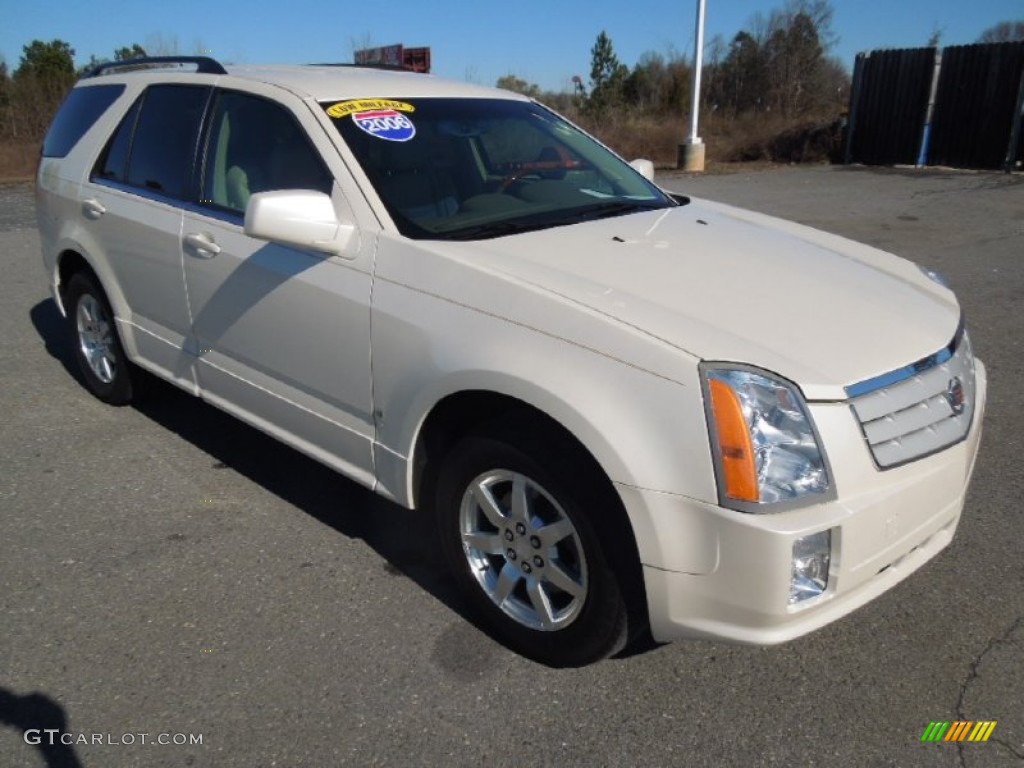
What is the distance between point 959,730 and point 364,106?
117 inches

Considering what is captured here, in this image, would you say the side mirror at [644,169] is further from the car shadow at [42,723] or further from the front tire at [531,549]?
the car shadow at [42,723]

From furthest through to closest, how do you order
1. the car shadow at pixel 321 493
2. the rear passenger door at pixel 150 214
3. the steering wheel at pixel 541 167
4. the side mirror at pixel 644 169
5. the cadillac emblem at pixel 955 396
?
the side mirror at pixel 644 169 < the rear passenger door at pixel 150 214 < the steering wheel at pixel 541 167 < the car shadow at pixel 321 493 < the cadillac emblem at pixel 955 396

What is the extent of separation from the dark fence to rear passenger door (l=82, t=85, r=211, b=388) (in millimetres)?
18914

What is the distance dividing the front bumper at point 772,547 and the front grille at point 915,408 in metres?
0.05

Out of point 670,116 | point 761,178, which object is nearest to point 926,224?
point 761,178

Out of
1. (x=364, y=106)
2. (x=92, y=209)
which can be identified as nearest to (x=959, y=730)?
(x=364, y=106)

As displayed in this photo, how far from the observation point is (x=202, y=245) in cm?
359

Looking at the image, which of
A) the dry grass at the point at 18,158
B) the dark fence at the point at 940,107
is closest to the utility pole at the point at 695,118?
the dark fence at the point at 940,107

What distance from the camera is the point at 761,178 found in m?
18.4

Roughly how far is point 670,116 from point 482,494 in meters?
29.8

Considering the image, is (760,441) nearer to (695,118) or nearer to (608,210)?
(608,210)

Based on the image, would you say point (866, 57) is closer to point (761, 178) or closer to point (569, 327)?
point (761, 178)

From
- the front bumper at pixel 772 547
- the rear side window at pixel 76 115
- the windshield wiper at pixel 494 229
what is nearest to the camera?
the front bumper at pixel 772 547

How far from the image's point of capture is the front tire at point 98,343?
183 inches
